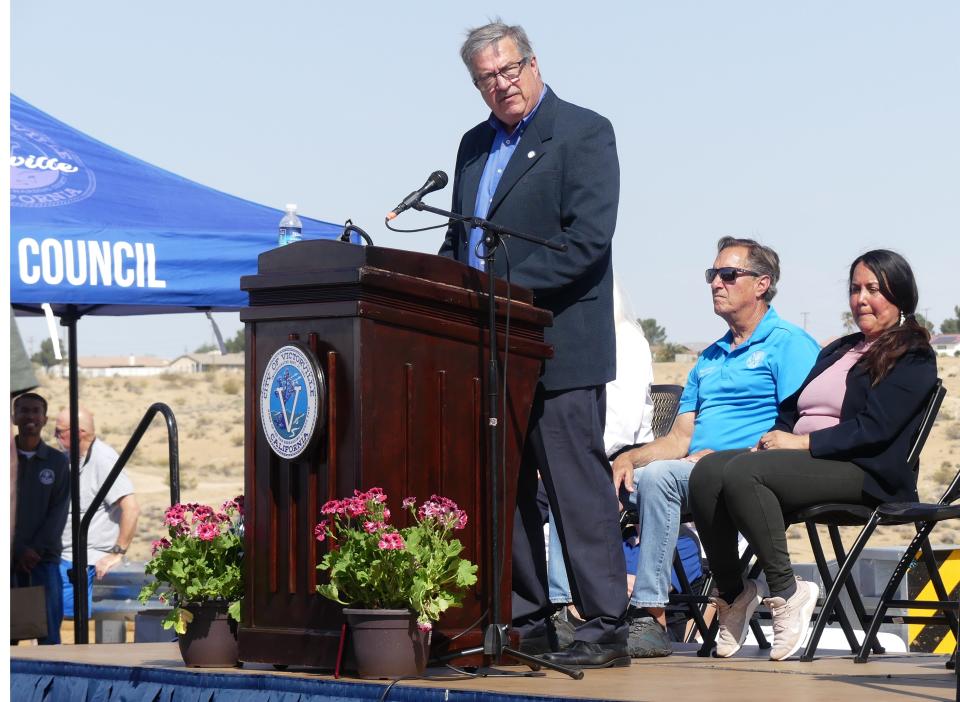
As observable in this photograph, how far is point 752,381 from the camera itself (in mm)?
6340

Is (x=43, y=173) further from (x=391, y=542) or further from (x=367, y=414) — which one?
(x=391, y=542)

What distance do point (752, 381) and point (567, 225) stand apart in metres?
1.68

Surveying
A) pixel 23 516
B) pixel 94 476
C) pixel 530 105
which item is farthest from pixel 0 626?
pixel 94 476

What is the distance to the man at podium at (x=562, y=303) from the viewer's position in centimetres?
480

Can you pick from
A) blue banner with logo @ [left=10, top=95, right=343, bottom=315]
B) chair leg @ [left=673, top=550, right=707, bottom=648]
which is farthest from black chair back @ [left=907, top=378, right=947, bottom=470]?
blue banner with logo @ [left=10, top=95, right=343, bottom=315]

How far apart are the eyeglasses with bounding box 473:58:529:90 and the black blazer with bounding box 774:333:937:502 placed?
5.58 feet

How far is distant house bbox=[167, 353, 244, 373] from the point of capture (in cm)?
7425

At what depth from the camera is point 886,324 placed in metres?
5.77

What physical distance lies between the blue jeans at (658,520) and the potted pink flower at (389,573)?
1.83 metres

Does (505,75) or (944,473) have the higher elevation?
(505,75)

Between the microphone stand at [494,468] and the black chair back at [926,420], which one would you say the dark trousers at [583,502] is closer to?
the microphone stand at [494,468]

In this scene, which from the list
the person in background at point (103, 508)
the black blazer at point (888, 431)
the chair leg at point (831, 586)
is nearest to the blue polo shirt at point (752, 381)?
the chair leg at point (831, 586)

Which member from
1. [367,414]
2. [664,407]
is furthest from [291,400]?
[664,407]

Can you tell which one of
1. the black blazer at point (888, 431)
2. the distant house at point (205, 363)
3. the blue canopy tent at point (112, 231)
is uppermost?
the distant house at point (205, 363)
